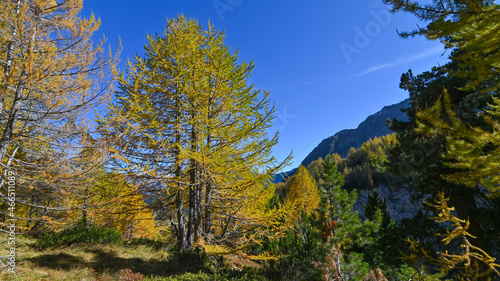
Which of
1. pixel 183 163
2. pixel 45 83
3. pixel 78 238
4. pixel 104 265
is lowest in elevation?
pixel 104 265

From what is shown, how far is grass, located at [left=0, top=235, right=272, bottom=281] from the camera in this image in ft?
16.5

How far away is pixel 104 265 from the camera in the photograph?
607 centimetres

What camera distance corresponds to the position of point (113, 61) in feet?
19.3

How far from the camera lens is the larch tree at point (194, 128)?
19.3 feet

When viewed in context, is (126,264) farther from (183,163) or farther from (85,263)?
(183,163)

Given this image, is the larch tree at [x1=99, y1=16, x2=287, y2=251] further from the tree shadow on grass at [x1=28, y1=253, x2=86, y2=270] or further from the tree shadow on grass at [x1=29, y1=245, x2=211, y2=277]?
the tree shadow on grass at [x1=28, y1=253, x2=86, y2=270]

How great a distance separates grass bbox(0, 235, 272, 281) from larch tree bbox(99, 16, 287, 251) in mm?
778

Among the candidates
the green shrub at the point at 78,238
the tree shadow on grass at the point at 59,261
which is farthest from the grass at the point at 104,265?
the green shrub at the point at 78,238

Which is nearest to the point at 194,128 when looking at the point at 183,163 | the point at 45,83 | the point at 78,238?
the point at 183,163

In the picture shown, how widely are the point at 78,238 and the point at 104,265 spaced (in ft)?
11.8

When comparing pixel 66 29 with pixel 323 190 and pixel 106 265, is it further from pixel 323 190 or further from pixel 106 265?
pixel 323 190

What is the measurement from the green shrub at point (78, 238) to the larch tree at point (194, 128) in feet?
12.1

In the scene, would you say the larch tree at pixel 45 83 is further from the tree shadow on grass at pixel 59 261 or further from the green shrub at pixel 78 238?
the green shrub at pixel 78 238

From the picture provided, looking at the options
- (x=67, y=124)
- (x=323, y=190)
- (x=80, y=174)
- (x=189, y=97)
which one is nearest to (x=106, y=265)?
(x=80, y=174)
